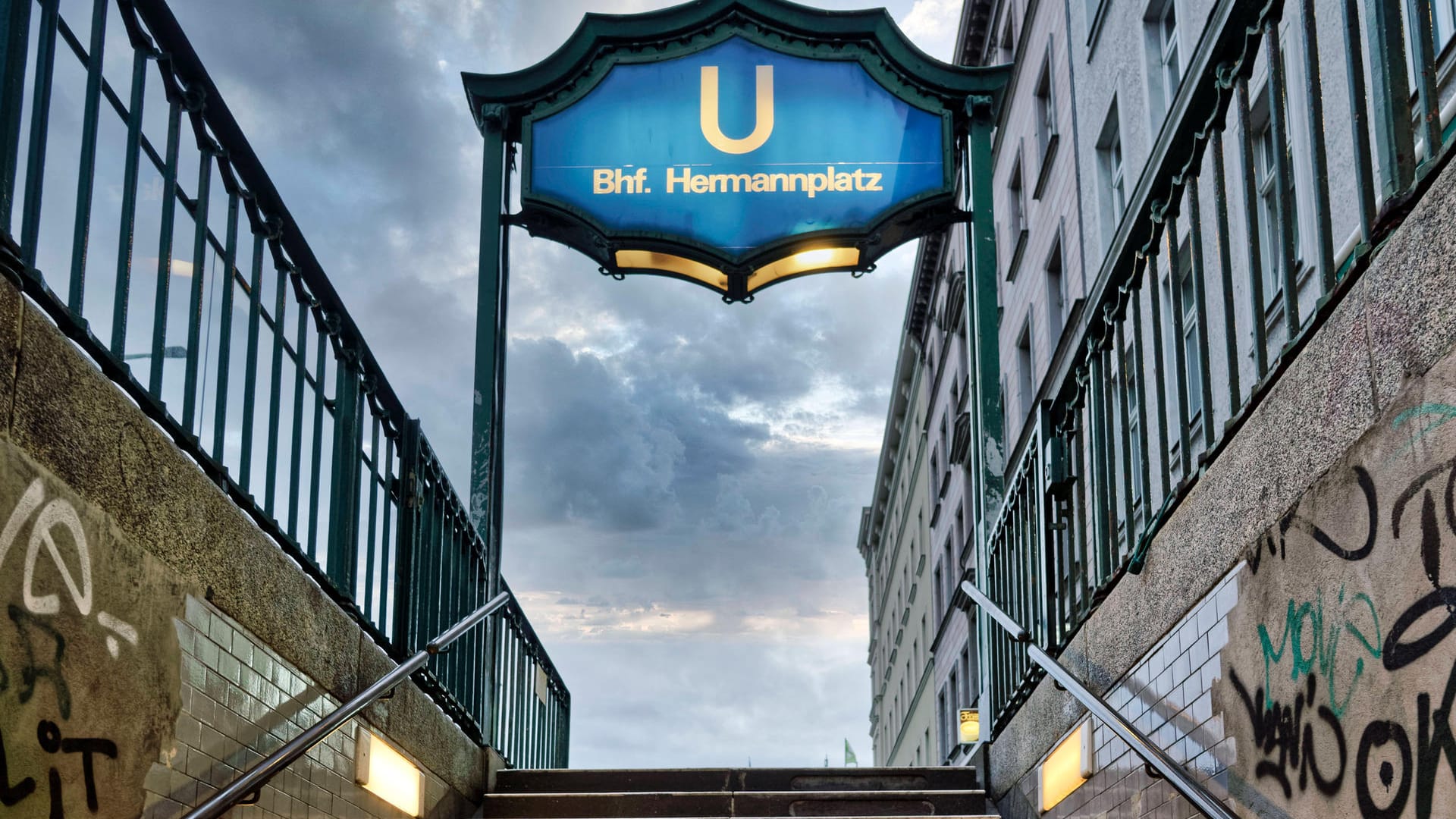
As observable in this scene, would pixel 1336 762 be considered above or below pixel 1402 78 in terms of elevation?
below

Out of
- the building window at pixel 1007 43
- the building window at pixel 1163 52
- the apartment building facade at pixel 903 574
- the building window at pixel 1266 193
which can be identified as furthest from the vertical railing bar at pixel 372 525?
the apartment building facade at pixel 903 574

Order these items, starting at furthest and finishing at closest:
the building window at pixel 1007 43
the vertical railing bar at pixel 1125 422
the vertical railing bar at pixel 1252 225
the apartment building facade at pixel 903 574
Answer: the apartment building facade at pixel 903 574
the building window at pixel 1007 43
the vertical railing bar at pixel 1125 422
the vertical railing bar at pixel 1252 225

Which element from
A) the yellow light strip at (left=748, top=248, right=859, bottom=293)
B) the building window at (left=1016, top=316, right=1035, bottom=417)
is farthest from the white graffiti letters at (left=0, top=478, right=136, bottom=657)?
the building window at (left=1016, top=316, right=1035, bottom=417)

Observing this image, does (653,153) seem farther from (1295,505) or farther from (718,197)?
(1295,505)

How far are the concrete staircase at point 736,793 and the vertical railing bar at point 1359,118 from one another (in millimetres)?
4634

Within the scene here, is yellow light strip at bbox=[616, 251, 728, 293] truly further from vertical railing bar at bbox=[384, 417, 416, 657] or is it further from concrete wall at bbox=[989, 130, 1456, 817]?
concrete wall at bbox=[989, 130, 1456, 817]

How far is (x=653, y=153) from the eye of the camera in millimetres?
10352

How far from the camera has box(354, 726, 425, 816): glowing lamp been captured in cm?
608

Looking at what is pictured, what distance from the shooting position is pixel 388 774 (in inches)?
252

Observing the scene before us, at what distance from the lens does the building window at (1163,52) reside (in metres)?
17.2

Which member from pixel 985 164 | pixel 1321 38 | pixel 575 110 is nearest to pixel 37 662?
pixel 575 110

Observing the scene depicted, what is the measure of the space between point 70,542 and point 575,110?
6.96 meters

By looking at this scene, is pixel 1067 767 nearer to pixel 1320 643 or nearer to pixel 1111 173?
pixel 1320 643

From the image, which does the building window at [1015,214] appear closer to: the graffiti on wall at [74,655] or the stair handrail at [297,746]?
the stair handrail at [297,746]
